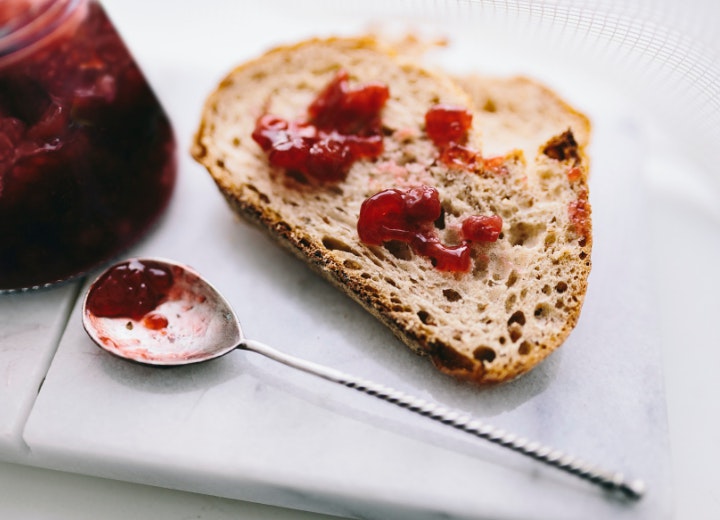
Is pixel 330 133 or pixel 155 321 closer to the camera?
pixel 155 321

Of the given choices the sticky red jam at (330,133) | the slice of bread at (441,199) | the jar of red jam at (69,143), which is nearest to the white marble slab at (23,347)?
the jar of red jam at (69,143)

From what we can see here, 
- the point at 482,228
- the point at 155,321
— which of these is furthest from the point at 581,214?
the point at 155,321

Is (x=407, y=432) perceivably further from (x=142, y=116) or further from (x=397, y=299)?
(x=142, y=116)

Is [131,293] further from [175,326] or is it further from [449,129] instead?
[449,129]

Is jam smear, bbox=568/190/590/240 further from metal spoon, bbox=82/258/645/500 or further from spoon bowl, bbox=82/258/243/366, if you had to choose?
spoon bowl, bbox=82/258/243/366

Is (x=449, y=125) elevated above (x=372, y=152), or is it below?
above

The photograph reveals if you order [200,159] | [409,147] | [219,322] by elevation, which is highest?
[409,147]

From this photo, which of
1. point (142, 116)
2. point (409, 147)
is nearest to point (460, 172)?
point (409, 147)
